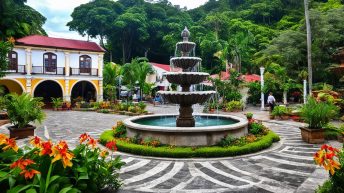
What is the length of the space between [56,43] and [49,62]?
2.41 meters

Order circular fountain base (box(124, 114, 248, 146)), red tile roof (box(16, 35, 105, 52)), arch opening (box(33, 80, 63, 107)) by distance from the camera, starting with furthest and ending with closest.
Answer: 1. arch opening (box(33, 80, 63, 107))
2. red tile roof (box(16, 35, 105, 52))
3. circular fountain base (box(124, 114, 248, 146))

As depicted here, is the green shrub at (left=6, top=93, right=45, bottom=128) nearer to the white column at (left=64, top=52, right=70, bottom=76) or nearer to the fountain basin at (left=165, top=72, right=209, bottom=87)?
the fountain basin at (left=165, top=72, right=209, bottom=87)

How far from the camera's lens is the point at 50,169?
4316 mm

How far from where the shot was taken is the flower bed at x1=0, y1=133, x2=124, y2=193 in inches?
161

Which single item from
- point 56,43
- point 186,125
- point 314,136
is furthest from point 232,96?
point 56,43

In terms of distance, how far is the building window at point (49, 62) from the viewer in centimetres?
2884

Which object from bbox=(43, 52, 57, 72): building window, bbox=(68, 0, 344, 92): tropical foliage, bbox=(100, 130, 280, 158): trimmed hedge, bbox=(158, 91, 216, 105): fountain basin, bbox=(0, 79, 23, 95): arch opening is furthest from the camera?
bbox=(68, 0, 344, 92): tropical foliage

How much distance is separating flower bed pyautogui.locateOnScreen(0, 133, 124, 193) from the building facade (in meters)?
24.4

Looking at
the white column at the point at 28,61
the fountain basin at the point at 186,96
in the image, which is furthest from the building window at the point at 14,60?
the fountain basin at the point at 186,96

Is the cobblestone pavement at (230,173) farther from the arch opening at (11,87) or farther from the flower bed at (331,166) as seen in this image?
the arch opening at (11,87)

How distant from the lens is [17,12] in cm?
2995

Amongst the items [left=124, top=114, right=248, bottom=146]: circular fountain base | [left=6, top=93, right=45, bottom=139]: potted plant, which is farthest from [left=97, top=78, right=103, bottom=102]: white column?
[left=124, top=114, right=248, bottom=146]: circular fountain base

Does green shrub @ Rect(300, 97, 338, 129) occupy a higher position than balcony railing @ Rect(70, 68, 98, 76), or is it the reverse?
balcony railing @ Rect(70, 68, 98, 76)

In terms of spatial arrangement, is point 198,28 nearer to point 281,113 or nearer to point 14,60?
point 14,60
